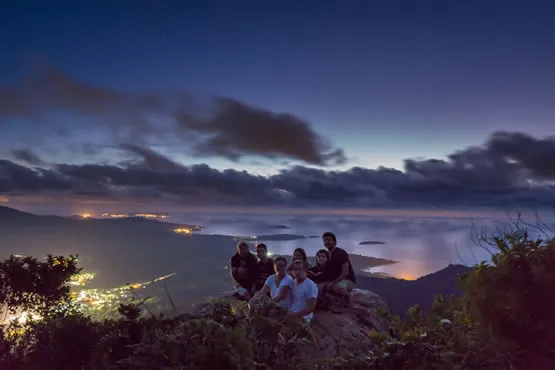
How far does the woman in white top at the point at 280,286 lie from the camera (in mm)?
7488

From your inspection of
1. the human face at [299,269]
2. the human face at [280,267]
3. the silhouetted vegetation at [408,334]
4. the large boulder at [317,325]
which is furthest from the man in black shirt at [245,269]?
the silhouetted vegetation at [408,334]

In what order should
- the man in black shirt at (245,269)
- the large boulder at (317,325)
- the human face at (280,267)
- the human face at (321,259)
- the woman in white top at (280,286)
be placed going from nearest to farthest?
the large boulder at (317,325) → the woman in white top at (280,286) → the human face at (280,267) → the human face at (321,259) → the man in black shirt at (245,269)

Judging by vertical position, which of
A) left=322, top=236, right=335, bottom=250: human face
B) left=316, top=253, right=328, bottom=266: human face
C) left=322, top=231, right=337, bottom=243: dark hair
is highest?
left=322, top=231, right=337, bottom=243: dark hair

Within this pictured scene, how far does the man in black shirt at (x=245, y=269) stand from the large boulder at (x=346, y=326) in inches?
86.1

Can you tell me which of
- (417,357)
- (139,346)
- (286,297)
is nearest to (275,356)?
(139,346)

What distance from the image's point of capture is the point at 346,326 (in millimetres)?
8812

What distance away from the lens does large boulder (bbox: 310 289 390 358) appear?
8.06 metres

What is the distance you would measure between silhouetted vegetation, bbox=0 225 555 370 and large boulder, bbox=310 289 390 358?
28.3 inches

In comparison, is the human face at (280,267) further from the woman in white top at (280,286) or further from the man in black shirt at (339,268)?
the man in black shirt at (339,268)

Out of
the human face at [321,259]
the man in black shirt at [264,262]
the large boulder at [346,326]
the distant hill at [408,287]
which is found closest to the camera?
the large boulder at [346,326]

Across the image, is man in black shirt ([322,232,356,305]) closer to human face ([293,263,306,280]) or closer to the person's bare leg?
the person's bare leg

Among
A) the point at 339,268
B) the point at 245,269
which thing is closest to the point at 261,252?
the point at 245,269

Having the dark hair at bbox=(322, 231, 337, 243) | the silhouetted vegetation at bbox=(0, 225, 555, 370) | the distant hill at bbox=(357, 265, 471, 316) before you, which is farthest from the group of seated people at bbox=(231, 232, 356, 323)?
the distant hill at bbox=(357, 265, 471, 316)

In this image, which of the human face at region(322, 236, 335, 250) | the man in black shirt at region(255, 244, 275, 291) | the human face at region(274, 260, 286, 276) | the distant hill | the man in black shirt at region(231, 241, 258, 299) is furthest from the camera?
the distant hill
